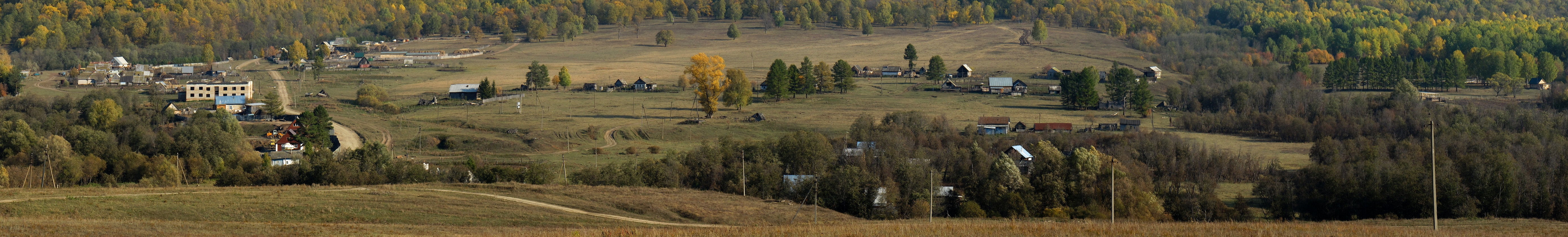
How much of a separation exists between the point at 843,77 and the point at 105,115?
48543 millimetres

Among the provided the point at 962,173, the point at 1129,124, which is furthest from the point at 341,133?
the point at 1129,124

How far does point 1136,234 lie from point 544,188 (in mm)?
21032

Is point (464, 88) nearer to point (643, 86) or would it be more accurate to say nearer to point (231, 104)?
point (643, 86)

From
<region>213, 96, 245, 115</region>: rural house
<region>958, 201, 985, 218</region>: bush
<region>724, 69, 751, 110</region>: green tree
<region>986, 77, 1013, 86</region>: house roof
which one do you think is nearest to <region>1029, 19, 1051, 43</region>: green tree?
<region>986, 77, 1013, 86</region>: house roof

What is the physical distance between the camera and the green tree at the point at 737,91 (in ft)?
268

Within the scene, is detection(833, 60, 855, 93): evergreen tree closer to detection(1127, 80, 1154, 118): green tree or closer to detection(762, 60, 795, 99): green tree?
detection(762, 60, 795, 99): green tree

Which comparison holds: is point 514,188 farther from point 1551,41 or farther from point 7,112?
point 1551,41

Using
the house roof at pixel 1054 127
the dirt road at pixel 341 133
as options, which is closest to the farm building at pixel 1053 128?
the house roof at pixel 1054 127

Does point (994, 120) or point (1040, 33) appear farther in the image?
point (1040, 33)

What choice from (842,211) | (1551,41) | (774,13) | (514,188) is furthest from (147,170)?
(1551,41)

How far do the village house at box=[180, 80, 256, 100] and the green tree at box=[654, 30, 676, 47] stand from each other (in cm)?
5804

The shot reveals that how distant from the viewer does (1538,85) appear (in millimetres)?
109625

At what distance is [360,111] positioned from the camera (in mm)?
82500

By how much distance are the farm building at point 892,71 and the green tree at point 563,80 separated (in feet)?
86.2
